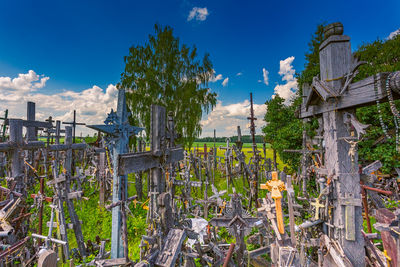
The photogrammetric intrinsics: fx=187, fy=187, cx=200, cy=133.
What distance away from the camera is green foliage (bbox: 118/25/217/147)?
11.0 metres

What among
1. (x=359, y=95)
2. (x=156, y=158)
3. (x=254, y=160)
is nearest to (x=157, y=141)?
(x=156, y=158)

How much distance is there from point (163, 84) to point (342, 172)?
9892mm

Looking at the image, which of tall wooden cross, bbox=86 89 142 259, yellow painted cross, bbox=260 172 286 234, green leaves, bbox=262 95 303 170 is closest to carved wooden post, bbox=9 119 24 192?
tall wooden cross, bbox=86 89 142 259

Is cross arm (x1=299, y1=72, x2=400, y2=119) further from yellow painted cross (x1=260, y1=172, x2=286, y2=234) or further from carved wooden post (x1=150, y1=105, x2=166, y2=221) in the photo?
carved wooden post (x1=150, y1=105, x2=166, y2=221)

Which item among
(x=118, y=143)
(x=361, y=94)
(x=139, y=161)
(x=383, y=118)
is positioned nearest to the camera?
(x=361, y=94)

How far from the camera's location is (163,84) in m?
11.1

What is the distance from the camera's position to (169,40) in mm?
11305

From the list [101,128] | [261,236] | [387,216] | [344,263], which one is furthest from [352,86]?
[261,236]

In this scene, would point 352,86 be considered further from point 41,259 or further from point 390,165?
point 390,165

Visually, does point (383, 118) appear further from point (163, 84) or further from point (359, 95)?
point (163, 84)

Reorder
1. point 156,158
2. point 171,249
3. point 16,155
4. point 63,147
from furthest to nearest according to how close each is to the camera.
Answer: point 63,147
point 16,155
point 156,158
point 171,249

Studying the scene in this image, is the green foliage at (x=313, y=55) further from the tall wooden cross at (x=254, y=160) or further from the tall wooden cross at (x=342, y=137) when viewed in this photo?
the tall wooden cross at (x=342, y=137)

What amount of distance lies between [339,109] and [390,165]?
8142 millimetres

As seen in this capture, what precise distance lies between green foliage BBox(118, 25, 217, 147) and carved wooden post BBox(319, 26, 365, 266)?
8.63 m
